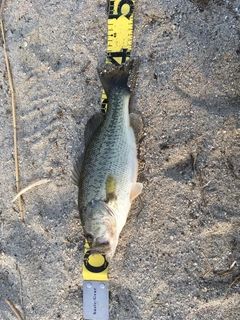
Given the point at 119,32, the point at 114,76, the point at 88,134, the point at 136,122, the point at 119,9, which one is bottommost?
the point at 88,134

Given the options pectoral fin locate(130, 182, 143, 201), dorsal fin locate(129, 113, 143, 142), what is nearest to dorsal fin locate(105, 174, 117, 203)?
pectoral fin locate(130, 182, 143, 201)

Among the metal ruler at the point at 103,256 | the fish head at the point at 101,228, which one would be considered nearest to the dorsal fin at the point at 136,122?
the metal ruler at the point at 103,256

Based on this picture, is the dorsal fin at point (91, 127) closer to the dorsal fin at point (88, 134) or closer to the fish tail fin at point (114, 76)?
the dorsal fin at point (88, 134)

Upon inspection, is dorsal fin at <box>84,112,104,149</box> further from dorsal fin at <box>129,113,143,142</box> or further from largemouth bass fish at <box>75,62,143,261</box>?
dorsal fin at <box>129,113,143,142</box>

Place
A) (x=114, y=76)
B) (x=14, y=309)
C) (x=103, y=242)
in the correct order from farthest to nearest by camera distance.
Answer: (x=14, y=309), (x=114, y=76), (x=103, y=242)

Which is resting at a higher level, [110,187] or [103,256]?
[110,187]

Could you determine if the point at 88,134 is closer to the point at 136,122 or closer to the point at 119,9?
the point at 136,122

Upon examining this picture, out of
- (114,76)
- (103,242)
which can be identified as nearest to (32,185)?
(103,242)

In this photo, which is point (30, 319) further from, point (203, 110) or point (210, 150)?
point (203, 110)
